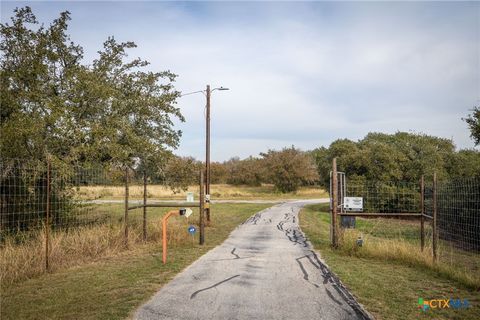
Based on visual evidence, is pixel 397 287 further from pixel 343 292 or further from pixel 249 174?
pixel 249 174

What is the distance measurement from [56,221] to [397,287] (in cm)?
912

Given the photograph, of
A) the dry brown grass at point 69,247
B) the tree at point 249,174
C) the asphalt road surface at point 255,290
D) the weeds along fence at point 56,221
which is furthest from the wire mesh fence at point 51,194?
the tree at point 249,174

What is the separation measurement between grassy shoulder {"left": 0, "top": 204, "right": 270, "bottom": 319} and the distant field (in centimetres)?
255

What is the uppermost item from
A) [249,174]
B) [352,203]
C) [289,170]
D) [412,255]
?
[289,170]

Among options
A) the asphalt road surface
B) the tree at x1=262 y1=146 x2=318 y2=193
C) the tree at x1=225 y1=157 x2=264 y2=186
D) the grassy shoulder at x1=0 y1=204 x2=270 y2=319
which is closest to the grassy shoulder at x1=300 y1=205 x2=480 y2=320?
the asphalt road surface

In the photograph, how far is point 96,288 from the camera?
703cm

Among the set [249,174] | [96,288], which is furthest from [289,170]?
[96,288]

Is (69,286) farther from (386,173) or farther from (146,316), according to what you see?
(386,173)

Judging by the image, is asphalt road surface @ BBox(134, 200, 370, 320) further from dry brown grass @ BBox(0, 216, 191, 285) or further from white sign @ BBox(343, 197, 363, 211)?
dry brown grass @ BBox(0, 216, 191, 285)

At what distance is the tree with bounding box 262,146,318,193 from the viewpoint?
174 ft

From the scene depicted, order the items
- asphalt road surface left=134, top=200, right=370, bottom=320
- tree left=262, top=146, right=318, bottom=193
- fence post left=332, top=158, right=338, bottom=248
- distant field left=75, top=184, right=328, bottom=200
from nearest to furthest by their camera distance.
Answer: asphalt road surface left=134, top=200, right=370, bottom=320, fence post left=332, top=158, right=338, bottom=248, distant field left=75, top=184, right=328, bottom=200, tree left=262, top=146, right=318, bottom=193

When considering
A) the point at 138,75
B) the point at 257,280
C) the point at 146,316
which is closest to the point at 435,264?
the point at 257,280

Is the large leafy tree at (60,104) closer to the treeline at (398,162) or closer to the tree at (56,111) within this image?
the tree at (56,111)

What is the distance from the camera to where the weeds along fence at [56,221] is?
8.34 meters
